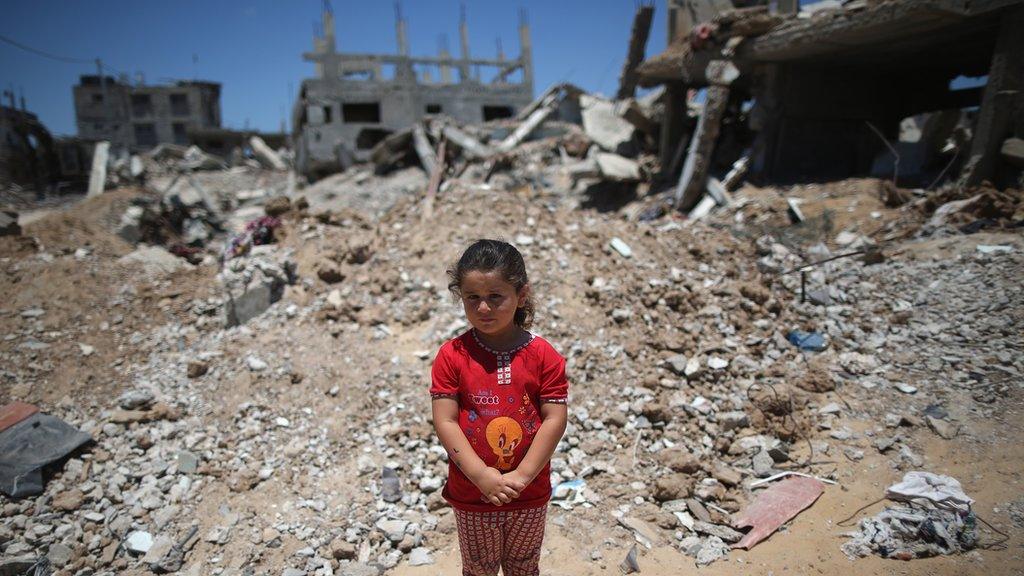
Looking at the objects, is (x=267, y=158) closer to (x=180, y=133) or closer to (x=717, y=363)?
(x=180, y=133)

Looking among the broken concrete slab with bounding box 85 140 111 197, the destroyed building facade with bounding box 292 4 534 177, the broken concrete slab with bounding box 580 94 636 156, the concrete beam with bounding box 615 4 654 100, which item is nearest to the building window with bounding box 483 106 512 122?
the destroyed building facade with bounding box 292 4 534 177

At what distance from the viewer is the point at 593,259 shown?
470 cm

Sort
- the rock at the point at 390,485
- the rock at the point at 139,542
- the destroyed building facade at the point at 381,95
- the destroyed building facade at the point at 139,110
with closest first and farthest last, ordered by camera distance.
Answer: the rock at the point at 139,542, the rock at the point at 390,485, the destroyed building facade at the point at 381,95, the destroyed building facade at the point at 139,110

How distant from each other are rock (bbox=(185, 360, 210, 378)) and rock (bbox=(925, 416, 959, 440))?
468 cm

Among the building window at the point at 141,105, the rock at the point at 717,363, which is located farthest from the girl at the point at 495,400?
the building window at the point at 141,105

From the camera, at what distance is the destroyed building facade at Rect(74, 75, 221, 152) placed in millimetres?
30047

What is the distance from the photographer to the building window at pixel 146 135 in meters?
31.1

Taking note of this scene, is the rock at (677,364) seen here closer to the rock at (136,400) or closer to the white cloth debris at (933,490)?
the white cloth debris at (933,490)

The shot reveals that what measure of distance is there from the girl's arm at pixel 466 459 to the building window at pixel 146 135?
37.8 meters

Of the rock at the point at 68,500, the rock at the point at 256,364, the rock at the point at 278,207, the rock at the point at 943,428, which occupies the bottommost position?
the rock at the point at 943,428

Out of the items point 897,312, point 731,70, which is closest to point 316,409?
point 897,312

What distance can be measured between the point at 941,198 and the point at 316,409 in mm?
5873

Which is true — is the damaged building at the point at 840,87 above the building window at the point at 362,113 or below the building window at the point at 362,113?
below

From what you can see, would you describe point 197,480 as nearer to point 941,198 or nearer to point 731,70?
point 941,198
